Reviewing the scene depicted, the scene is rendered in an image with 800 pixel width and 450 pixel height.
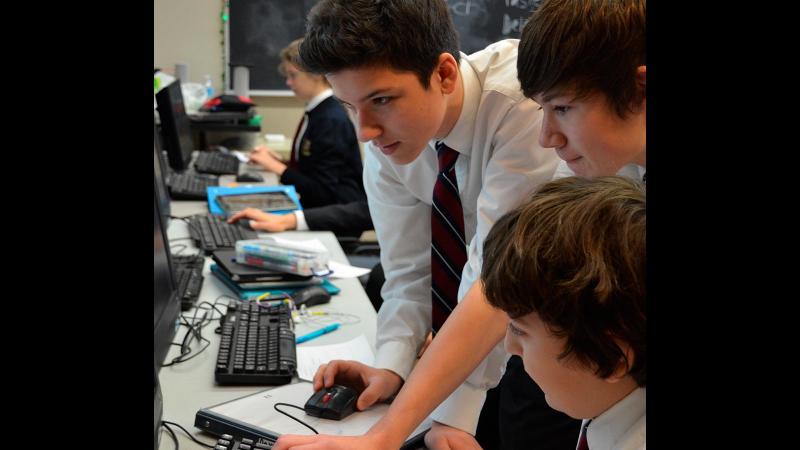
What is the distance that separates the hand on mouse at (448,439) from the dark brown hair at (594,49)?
56 cm

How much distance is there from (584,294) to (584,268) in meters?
0.03

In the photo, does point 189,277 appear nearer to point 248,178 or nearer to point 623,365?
point 623,365

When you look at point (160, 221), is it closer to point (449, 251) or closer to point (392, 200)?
point (392, 200)

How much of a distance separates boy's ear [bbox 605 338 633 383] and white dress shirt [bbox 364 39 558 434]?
17.2 inches

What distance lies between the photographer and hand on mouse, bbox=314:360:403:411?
1336 mm

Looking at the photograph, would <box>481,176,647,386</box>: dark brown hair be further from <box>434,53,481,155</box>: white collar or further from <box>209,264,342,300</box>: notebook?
<box>209,264,342,300</box>: notebook

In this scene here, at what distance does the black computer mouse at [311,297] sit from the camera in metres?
1.91

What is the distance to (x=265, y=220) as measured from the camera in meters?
2.67

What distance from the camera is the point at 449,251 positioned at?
1.52m

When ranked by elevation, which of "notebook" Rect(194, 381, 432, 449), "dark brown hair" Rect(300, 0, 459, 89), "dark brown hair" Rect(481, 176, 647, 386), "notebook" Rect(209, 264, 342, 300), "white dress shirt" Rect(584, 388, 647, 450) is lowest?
"notebook" Rect(209, 264, 342, 300)

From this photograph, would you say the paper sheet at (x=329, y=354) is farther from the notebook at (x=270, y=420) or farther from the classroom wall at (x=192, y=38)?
A: the classroom wall at (x=192, y=38)

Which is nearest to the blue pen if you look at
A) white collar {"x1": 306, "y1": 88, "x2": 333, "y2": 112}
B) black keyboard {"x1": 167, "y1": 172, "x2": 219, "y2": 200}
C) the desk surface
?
the desk surface
